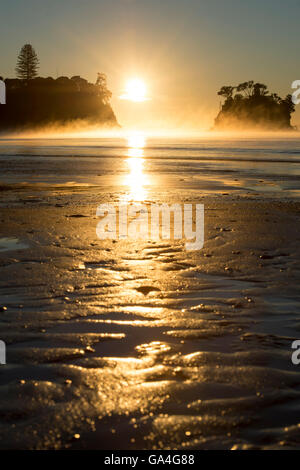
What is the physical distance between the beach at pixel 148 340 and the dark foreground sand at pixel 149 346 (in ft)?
0.04

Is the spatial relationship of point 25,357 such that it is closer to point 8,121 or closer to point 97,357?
point 97,357

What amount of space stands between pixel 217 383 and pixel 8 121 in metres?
169

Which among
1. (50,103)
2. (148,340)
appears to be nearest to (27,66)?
(50,103)

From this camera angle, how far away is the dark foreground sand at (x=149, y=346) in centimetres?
274

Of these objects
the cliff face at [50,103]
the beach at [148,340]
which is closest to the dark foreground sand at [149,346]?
the beach at [148,340]

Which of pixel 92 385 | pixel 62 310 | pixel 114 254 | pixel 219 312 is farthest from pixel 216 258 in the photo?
pixel 92 385

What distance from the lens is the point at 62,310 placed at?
4.57 m

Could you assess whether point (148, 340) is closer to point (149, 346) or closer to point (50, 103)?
point (149, 346)

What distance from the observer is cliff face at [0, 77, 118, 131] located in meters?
166

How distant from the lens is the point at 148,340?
3.90 meters

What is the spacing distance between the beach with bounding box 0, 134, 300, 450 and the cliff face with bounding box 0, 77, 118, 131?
163 m

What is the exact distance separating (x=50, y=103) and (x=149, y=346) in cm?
18015

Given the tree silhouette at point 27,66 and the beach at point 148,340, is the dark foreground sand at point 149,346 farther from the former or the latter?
the tree silhouette at point 27,66
